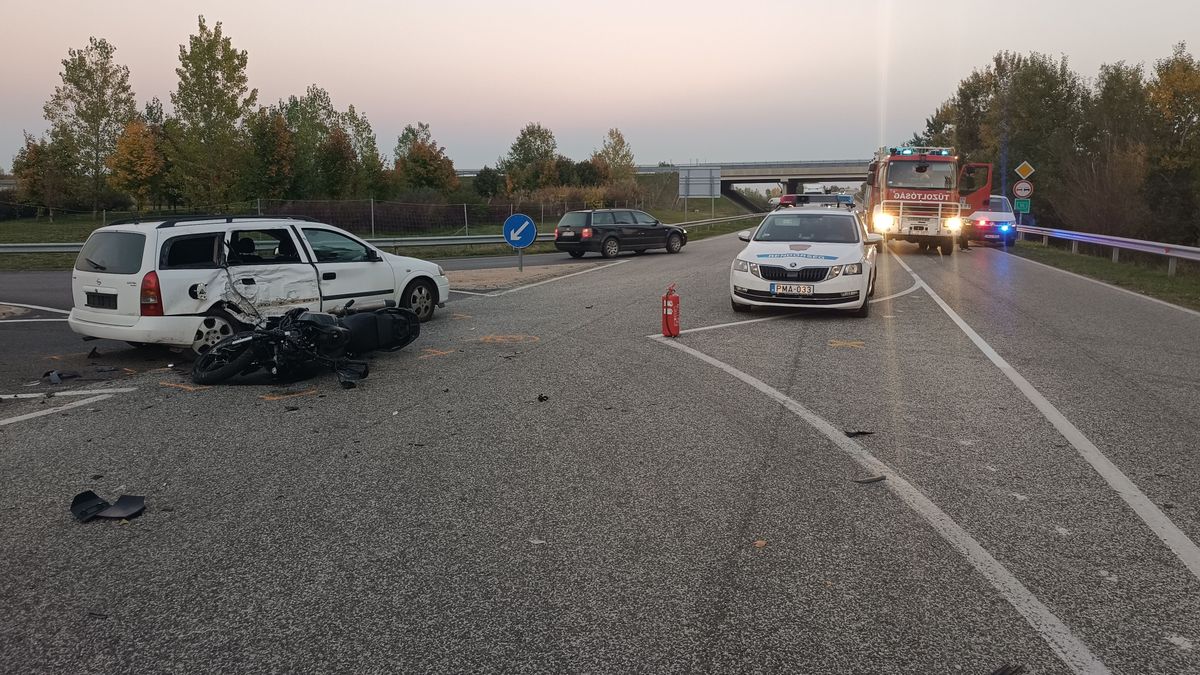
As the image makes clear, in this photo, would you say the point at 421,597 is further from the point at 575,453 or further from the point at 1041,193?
the point at 1041,193

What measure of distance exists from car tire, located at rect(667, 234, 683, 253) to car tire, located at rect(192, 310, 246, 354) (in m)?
21.1

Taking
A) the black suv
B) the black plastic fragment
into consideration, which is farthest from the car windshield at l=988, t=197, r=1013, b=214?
the black plastic fragment

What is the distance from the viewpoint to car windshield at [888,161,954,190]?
25.1 meters

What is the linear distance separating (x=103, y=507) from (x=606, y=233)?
22.8 meters

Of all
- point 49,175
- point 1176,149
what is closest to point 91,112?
point 49,175

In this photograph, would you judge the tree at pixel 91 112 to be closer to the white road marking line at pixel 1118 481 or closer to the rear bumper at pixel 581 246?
the rear bumper at pixel 581 246

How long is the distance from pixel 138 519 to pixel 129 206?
65.4 metres

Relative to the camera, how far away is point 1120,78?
55281 millimetres

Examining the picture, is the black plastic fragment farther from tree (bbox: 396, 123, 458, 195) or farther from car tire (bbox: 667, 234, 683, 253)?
tree (bbox: 396, 123, 458, 195)

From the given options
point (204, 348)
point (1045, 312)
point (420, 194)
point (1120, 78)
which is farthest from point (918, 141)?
point (204, 348)

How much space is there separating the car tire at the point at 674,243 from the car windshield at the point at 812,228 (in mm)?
14883

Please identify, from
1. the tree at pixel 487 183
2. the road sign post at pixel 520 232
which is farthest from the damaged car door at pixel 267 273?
the tree at pixel 487 183

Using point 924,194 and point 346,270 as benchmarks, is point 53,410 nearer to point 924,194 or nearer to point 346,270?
point 346,270

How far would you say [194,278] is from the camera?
855 centimetres
